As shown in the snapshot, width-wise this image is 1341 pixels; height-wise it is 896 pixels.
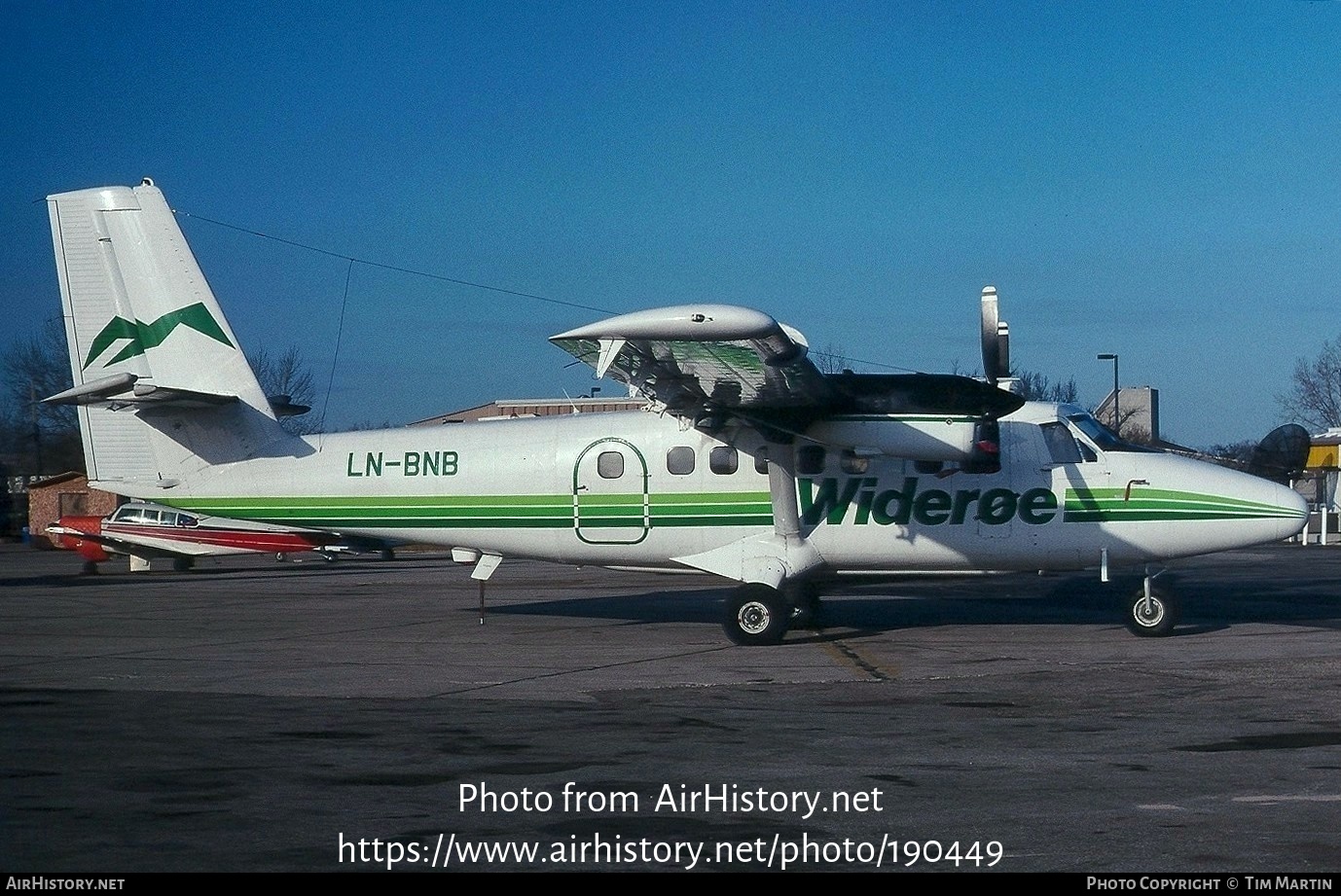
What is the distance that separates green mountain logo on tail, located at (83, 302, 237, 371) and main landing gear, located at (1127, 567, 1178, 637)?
40.2 ft

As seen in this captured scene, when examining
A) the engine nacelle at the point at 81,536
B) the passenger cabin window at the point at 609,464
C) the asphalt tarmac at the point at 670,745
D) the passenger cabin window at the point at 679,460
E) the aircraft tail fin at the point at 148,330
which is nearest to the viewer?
the asphalt tarmac at the point at 670,745

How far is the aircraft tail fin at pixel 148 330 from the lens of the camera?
16.7 m

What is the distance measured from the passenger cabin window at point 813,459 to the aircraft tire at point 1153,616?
13.5 feet

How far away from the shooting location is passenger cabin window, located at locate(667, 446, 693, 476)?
53.9 feet

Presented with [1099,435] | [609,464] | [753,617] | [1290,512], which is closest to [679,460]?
[609,464]

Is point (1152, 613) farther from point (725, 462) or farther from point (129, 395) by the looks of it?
point (129, 395)

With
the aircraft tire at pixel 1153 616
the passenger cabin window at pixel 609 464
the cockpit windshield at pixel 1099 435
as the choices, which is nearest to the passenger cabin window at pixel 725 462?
the passenger cabin window at pixel 609 464

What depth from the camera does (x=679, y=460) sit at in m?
16.5

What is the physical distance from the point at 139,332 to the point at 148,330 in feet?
0.38

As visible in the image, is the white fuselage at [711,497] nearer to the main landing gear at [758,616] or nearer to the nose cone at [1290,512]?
the nose cone at [1290,512]

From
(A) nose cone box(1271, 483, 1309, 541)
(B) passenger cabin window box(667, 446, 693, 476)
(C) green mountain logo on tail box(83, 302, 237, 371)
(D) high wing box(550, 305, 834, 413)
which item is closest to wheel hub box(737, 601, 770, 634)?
(B) passenger cabin window box(667, 446, 693, 476)

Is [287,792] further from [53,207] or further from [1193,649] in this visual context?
[53,207]
